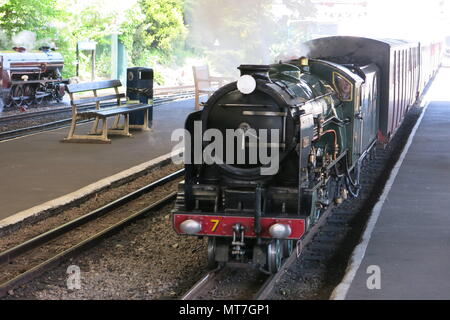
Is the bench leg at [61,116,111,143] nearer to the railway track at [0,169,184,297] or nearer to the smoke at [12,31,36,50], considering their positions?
the railway track at [0,169,184,297]

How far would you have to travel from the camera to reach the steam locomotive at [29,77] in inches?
814

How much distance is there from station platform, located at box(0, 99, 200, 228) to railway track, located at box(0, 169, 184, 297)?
2.14 feet

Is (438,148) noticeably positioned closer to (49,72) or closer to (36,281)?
(36,281)

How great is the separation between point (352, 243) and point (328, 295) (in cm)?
185

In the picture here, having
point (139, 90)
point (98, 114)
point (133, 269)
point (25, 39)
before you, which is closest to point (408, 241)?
point (133, 269)

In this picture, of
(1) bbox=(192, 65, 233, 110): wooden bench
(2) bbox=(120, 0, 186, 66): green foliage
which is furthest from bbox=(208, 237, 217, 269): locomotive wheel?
(2) bbox=(120, 0, 186, 66): green foliage

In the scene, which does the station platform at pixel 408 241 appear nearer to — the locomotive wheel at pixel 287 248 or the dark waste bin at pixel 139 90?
the locomotive wheel at pixel 287 248

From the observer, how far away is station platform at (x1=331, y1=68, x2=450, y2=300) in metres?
5.84

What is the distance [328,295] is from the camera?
616cm

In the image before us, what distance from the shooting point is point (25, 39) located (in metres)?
25.3

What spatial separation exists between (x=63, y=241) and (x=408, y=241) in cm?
384

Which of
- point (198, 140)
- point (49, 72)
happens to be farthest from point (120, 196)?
point (49, 72)

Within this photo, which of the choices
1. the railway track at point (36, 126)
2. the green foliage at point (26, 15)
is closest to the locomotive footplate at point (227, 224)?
the railway track at point (36, 126)

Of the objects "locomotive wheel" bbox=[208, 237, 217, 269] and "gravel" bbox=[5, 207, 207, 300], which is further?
"locomotive wheel" bbox=[208, 237, 217, 269]
